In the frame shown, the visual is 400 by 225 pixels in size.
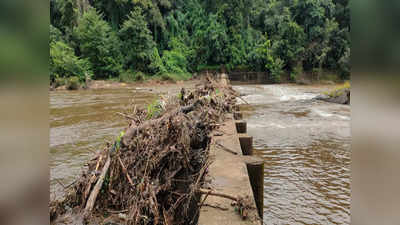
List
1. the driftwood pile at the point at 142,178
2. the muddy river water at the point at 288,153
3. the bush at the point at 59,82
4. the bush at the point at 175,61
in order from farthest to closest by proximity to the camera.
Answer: the bush at the point at 175,61, the bush at the point at 59,82, the muddy river water at the point at 288,153, the driftwood pile at the point at 142,178

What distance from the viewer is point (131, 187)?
3182mm

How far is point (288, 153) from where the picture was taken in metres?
6.11

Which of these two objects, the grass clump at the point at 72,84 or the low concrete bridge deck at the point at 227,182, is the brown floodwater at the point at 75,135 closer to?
the low concrete bridge deck at the point at 227,182

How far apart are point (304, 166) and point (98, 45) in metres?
26.8

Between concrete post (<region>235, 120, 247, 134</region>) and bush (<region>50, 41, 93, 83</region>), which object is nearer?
concrete post (<region>235, 120, 247, 134</region>)

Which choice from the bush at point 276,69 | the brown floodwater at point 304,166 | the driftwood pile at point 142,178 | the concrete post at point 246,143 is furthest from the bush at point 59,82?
the concrete post at point 246,143

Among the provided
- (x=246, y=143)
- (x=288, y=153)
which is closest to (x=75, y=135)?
(x=246, y=143)

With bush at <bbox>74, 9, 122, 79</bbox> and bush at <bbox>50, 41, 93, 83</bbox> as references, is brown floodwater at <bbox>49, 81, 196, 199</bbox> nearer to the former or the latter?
bush at <bbox>50, 41, 93, 83</bbox>

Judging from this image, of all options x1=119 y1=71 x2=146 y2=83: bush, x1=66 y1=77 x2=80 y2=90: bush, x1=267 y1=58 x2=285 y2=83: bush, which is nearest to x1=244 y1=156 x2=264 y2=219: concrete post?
x1=66 y1=77 x2=80 y2=90: bush

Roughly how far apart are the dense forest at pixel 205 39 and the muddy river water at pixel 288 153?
16.7 meters

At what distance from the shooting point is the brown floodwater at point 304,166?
377 cm

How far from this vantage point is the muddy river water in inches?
153
